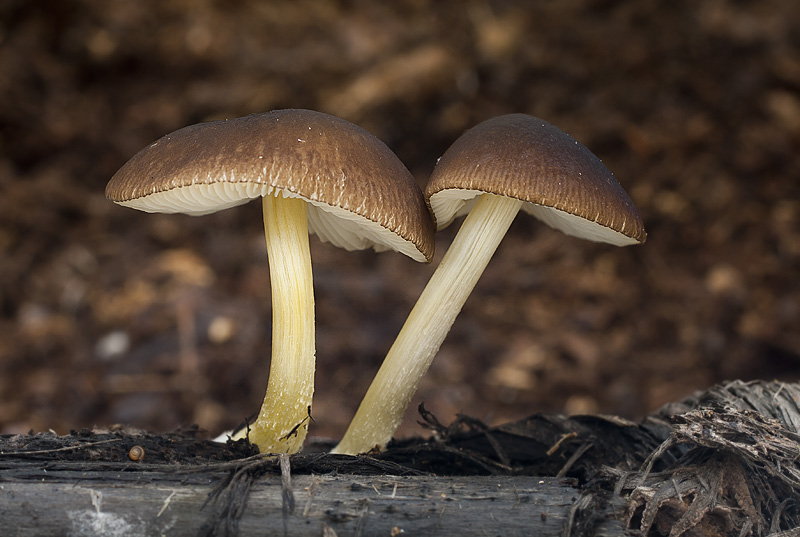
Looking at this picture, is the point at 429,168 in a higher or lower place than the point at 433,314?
higher

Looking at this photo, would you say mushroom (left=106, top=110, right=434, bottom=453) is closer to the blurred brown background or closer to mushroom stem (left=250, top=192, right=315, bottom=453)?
mushroom stem (left=250, top=192, right=315, bottom=453)

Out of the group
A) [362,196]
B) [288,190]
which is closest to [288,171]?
[288,190]

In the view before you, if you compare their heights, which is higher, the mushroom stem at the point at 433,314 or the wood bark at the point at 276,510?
the mushroom stem at the point at 433,314

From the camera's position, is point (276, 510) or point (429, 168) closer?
point (276, 510)

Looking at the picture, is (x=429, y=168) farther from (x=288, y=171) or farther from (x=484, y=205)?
(x=288, y=171)

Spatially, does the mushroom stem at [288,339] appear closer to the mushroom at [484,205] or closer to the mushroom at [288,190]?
the mushroom at [288,190]

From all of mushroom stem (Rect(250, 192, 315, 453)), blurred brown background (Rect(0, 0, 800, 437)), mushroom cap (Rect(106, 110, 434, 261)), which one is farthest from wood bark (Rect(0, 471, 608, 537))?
blurred brown background (Rect(0, 0, 800, 437))

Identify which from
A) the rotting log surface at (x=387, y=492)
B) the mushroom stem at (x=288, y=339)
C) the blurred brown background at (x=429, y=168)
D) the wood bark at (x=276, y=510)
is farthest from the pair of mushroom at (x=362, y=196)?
the blurred brown background at (x=429, y=168)

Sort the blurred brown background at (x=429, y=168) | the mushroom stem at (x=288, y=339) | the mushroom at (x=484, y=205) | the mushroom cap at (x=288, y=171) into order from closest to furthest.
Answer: the mushroom cap at (x=288, y=171) < the mushroom at (x=484, y=205) < the mushroom stem at (x=288, y=339) < the blurred brown background at (x=429, y=168)
